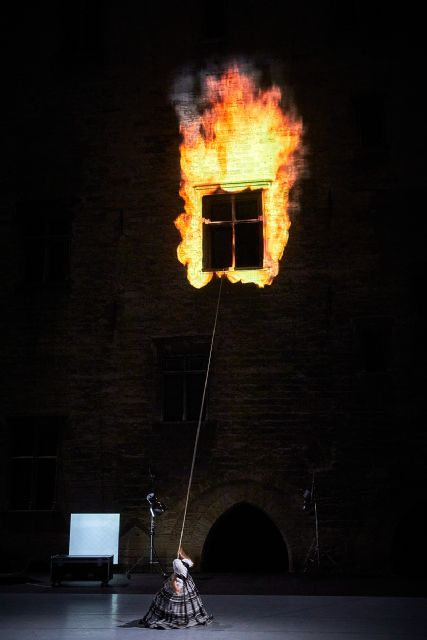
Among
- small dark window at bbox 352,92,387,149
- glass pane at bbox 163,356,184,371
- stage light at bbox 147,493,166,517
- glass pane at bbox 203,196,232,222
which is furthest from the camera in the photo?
glass pane at bbox 203,196,232,222

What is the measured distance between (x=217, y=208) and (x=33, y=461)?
6308 millimetres

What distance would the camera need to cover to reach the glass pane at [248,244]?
13961mm

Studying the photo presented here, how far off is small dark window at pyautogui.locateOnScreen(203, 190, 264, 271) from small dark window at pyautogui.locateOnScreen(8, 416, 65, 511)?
453 centimetres

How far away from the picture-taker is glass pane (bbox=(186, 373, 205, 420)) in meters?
13.3

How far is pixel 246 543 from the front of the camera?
12.9 meters

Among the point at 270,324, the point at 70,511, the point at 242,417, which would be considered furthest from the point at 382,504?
the point at 70,511

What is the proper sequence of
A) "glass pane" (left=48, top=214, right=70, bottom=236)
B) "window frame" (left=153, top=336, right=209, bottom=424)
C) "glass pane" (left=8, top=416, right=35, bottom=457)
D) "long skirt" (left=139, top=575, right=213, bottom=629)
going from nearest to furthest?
"long skirt" (left=139, top=575, right=213, bottom=629) → "window frame" (left=153, top=336, right=209, bottom=424) → "glass pane" (left=8, top=416, right=35, bottom=457) → "glass pane" (left=48, top=214, right=70, bottom=236)

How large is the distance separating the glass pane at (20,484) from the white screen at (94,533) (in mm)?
1818

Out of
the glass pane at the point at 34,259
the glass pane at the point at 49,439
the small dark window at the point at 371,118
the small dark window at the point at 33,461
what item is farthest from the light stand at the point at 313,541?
the glass pane at the point at 34,259

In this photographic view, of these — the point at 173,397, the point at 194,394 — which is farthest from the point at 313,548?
the point at 173,397

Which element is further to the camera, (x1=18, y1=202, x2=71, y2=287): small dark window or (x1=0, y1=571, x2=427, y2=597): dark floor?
(x1=18, y1=202, x2=71, y2=287): small dark window

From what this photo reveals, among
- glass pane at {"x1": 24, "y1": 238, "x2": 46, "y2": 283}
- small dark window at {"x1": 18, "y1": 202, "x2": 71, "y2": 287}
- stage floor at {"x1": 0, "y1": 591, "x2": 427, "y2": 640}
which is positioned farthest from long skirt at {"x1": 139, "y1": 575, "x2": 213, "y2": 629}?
glass pane at {"x1": 24, "y1": 238, "x2": 46, "y2": 283}

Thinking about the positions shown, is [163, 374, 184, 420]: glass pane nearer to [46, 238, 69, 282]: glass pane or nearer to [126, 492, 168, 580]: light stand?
[126, 492, 168, 580]: light stand

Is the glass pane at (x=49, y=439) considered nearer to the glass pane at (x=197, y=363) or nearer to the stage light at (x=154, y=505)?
the stage light at (x=154, y=505)
